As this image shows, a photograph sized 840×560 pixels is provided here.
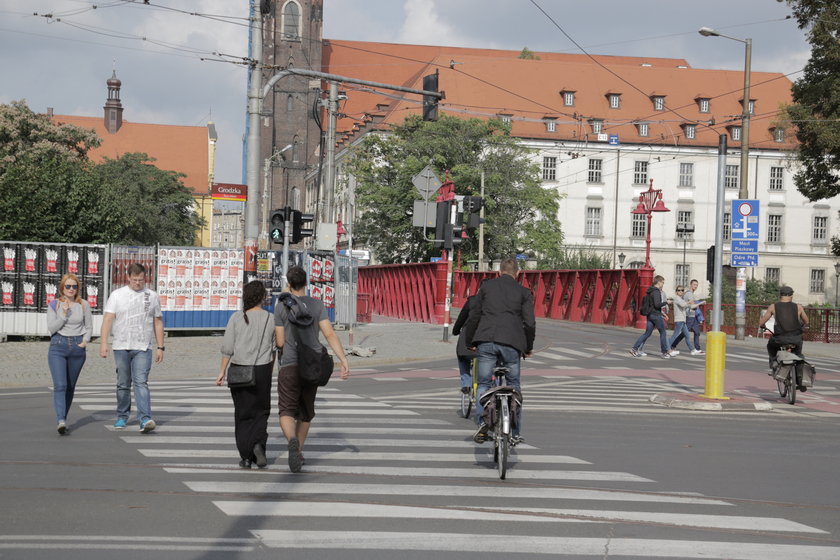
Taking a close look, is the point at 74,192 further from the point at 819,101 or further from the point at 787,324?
the point at 787,324

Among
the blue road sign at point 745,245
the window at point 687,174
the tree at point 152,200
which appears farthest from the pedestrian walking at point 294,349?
the window at point 687,174

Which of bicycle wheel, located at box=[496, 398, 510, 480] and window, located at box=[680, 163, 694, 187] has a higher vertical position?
window, located at box=[680, 163, 694, 187]

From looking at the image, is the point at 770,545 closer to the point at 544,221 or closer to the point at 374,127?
the point at 544,221

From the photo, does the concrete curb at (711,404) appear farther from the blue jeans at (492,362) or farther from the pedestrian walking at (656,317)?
the pedestrian walking at (656,317)

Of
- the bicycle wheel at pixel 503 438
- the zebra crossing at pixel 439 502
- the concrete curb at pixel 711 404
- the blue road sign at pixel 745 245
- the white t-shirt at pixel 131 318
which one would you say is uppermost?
the blue road sign at pixel 745 245

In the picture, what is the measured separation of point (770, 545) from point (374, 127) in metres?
88.6

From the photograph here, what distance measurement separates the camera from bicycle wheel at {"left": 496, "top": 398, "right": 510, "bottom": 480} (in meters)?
8.96

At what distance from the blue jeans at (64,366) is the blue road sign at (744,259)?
21413mm

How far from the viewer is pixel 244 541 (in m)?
6.52

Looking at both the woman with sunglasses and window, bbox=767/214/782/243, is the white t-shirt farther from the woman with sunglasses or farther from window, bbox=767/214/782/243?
window, bbox=767/214/782/243

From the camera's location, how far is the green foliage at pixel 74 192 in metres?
38.6

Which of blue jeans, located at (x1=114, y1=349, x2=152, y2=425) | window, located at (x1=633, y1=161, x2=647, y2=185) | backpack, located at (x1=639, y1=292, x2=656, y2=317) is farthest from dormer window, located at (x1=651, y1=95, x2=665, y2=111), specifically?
blue jeans, located at (x1=114, y1=349, x2=152, y2=425)

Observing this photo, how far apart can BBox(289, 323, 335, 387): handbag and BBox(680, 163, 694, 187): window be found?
81073 millimetres

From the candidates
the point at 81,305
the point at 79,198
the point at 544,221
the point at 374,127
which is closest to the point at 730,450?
the point at 81,305
